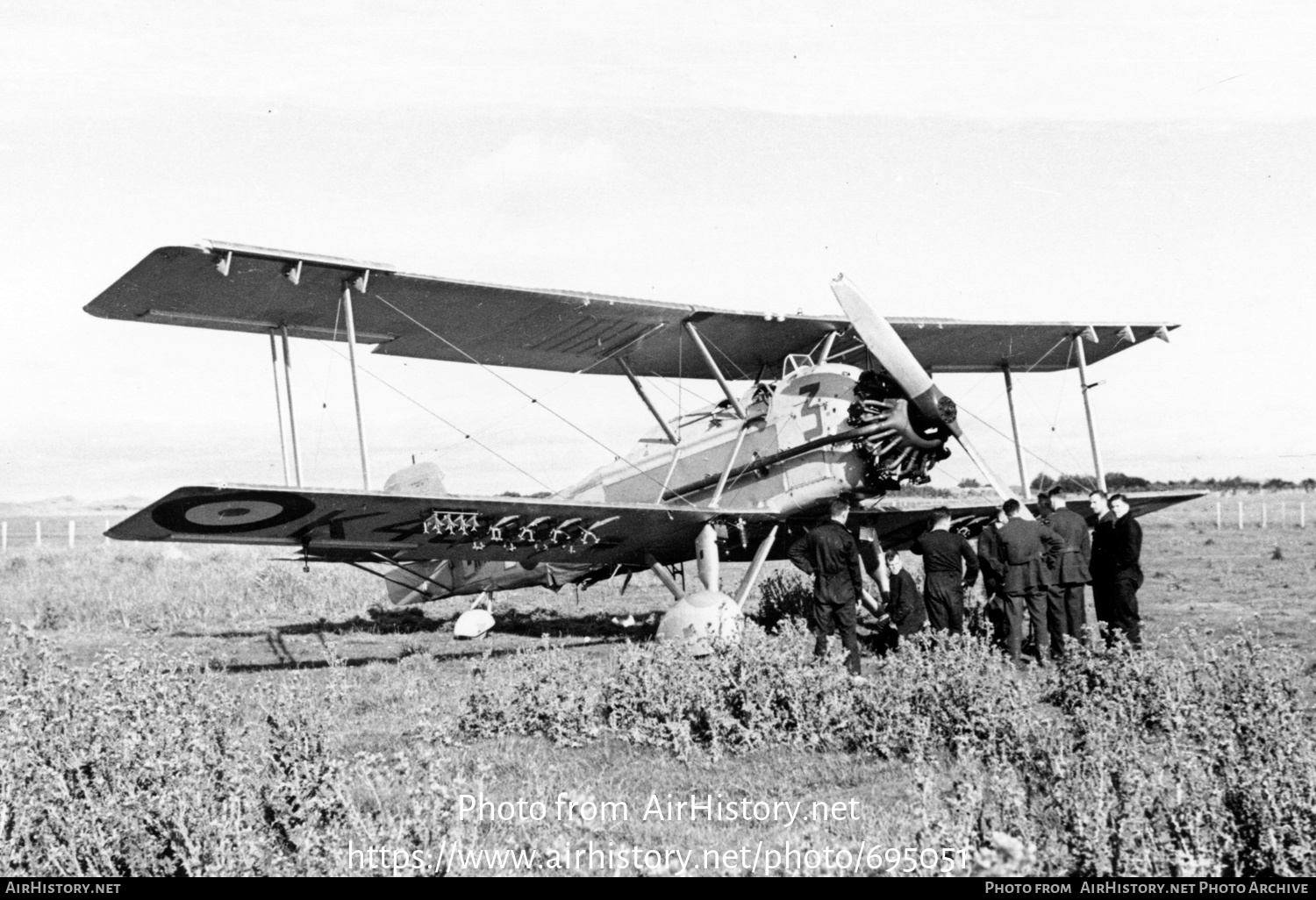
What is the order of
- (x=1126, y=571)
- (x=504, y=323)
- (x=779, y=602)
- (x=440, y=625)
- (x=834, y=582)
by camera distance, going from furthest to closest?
(x=440, y=625)
(x=779, y=602)
(x=504, y=323)
(x=1126, y=571)
(x=834, y=582)

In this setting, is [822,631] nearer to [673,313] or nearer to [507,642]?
[673,313]

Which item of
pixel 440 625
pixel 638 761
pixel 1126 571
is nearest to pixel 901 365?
pixel 1126 571

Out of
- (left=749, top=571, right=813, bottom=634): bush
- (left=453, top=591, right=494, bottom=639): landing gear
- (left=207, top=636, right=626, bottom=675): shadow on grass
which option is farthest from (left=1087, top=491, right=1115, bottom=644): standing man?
(left=453, top=591, right=494, bottom=639): landing gear

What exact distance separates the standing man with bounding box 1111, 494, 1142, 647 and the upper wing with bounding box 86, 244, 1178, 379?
3926 millimetres

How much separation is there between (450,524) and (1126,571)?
6.53 metres

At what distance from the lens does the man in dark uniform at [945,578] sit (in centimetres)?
1052

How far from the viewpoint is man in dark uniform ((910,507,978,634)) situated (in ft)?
34.5

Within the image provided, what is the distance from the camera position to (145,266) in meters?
9.41

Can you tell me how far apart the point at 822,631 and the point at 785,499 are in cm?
306

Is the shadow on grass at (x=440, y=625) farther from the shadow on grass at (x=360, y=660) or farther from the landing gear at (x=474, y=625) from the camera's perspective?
the shadow on grass at (x=360, y=660)

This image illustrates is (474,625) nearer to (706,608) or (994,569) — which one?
(706,608)

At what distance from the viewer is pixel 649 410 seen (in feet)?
44.1

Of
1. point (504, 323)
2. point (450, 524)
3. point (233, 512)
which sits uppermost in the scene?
point (504, 323)

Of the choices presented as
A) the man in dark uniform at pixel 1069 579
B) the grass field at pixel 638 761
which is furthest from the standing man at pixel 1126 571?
the grass field at pixel 638 761
